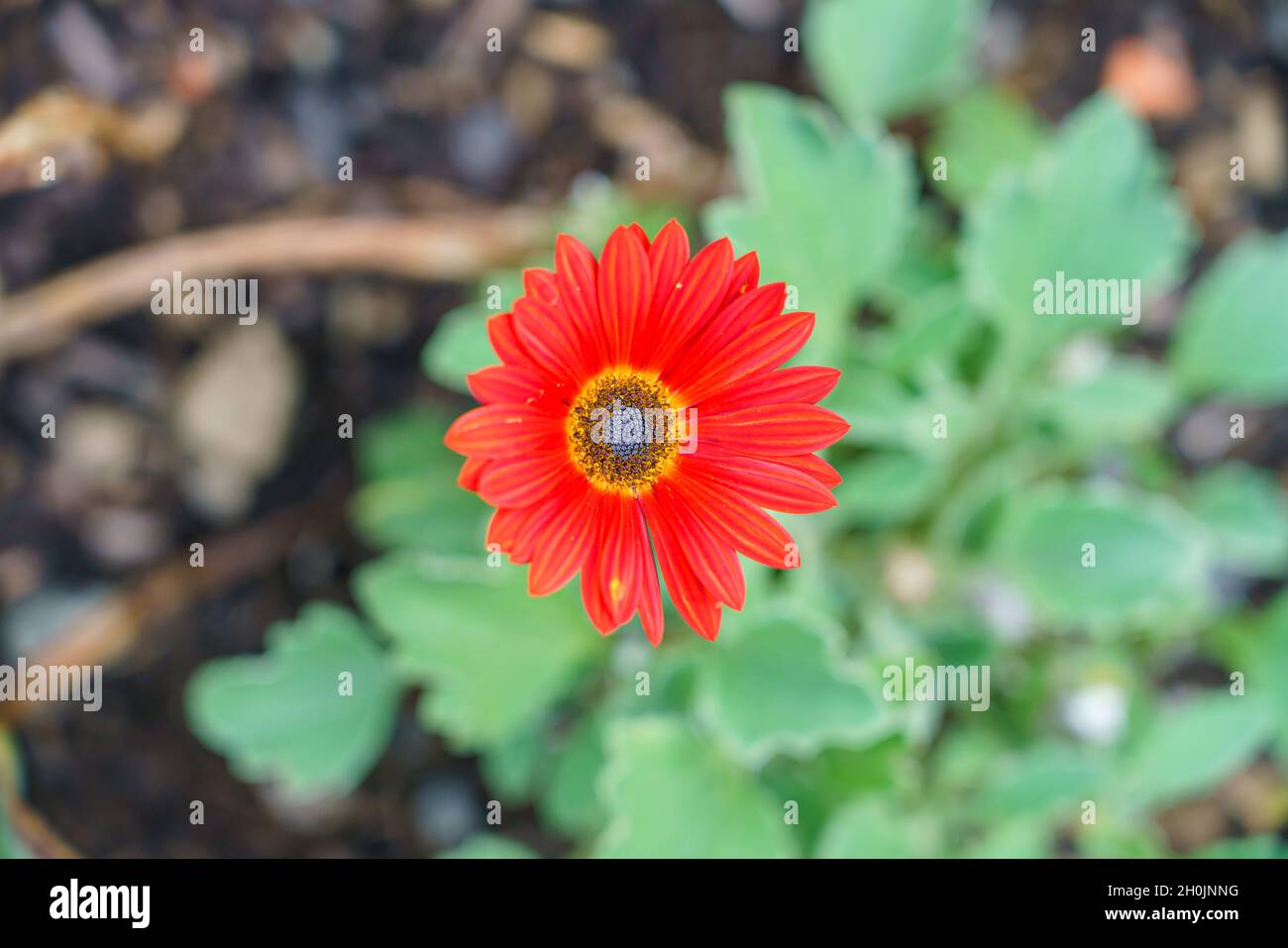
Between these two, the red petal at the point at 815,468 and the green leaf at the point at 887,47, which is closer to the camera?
the red petal at the point at 815,468

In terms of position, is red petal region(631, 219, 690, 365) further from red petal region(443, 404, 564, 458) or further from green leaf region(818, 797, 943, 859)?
green leaf region(818, 797, 943, 859)

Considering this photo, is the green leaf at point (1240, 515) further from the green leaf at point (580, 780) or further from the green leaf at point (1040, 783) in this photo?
the green leaf at point (580, 780)

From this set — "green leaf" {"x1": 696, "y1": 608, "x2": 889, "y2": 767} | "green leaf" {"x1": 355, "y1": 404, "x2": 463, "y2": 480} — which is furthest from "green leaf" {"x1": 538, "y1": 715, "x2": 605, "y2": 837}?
"green leaf" {"x1": 355, "y1": 404, "x2": 463, "y2": 480}

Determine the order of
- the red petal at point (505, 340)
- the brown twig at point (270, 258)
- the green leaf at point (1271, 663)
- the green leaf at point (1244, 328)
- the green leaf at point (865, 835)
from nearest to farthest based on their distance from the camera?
the red petal at point (505, 340) → the green leaf at point (865, 835) → the brown twig at point (270, 258) → the green leaf at point (1244, 328) → the green leaf at point (1271, 663)

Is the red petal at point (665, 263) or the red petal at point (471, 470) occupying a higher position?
the red petal at point (665, 263)

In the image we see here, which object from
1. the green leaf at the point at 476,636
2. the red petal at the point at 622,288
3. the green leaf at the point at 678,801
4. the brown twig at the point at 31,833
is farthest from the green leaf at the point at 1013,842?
the brown twig at the point at 31,833

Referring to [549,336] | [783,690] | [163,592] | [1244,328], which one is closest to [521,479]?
[549,336]
